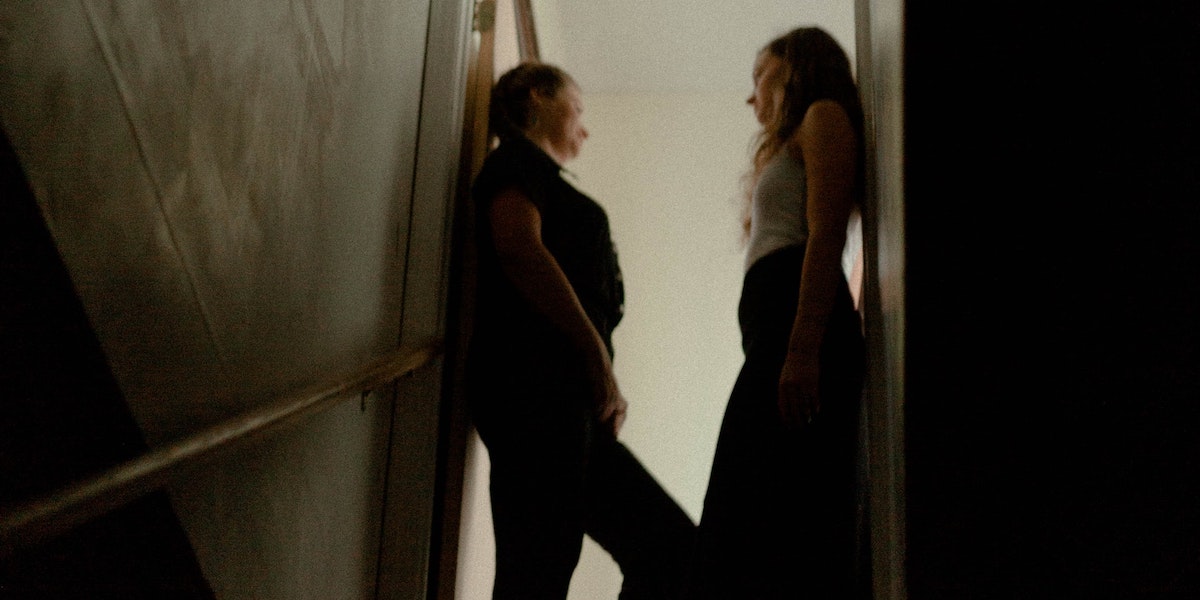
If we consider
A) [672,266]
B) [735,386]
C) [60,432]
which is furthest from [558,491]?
[672,266]

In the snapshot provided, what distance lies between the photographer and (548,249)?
4.94 ft

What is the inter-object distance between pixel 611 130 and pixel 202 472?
2.76 m

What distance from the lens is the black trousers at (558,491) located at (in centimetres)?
132

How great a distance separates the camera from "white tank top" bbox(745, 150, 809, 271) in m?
1.20

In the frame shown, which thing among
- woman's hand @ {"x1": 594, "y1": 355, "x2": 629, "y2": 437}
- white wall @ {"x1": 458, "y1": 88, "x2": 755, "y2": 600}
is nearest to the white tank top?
woman's hand @ {"x1": 594, "y1": 355, "x2": 629, "y2": 437}

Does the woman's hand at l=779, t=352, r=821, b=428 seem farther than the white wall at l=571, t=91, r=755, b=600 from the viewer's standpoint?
No

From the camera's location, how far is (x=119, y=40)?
2.19 feet

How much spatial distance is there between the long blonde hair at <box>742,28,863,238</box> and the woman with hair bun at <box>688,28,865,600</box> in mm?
58

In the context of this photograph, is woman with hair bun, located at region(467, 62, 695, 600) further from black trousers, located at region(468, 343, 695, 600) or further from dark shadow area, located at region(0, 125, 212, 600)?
dark shadow area, located at region(0, 125, 212, 600)

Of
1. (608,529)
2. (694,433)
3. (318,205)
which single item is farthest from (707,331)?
(318,205)

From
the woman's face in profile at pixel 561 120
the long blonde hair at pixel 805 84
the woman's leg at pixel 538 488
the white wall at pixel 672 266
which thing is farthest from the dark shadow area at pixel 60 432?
the white wall at pixel 672 266
